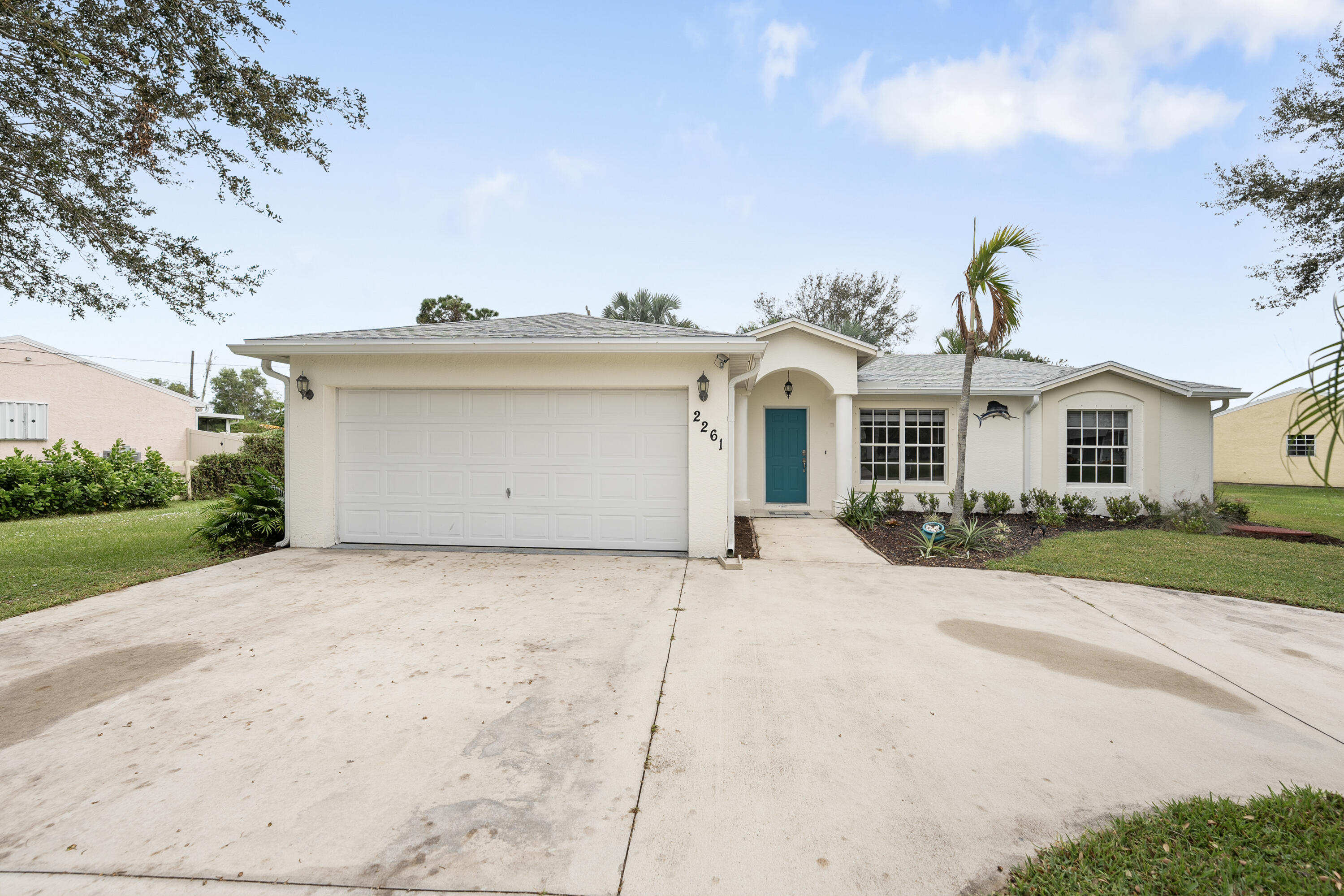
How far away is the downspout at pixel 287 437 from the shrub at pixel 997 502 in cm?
1251

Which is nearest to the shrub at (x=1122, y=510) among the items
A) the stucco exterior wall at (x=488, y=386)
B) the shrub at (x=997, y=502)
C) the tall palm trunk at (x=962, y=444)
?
the shrub at (x=997, y=502)

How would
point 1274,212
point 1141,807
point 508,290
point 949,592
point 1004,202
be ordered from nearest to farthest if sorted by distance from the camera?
point 1141,807
point 949,592
point 1274,212
point 1004,202
point 508,290

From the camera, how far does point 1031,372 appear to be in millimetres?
13234

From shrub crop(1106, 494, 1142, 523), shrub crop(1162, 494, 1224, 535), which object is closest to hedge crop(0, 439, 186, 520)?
shrub crop(1106, 494, 1142, 523)

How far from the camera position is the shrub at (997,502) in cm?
1171

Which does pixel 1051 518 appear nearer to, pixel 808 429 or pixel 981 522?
pixel 981 522

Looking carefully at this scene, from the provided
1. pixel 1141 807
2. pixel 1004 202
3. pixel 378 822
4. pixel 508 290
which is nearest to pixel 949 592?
pixel 1141 807

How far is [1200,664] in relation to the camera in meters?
4.37

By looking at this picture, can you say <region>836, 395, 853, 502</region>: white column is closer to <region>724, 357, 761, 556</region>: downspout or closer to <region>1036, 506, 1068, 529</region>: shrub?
<region>1036, 506, 1068, 529</region>: shrub

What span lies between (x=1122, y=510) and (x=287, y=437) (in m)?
15.1

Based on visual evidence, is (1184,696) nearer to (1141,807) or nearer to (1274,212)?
(1141,807)

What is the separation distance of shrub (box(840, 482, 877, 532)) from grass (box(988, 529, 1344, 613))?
2.54m

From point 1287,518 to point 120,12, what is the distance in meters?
21.2

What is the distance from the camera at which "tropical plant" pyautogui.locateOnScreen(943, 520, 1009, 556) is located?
8781 millimetres
